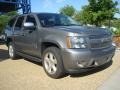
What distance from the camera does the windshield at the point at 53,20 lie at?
23.6 ft

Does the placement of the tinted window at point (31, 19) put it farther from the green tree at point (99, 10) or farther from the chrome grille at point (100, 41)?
the green tree at point (99, 10)

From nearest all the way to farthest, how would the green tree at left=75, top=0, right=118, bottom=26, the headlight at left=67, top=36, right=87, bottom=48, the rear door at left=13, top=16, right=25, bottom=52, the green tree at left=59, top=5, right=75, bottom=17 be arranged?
the headlight at left=67, top=36, right=87, bottom=48, the rear door at left=13, top=16, right=25, bottom=52, the green tree at left=75, top=0, right=118, bottom=26, the green tree at left=59, top=5, right=75, bottom=17

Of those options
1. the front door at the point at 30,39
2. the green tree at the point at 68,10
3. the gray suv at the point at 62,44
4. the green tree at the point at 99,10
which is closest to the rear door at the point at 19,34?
the gray suv at the point at 62,44

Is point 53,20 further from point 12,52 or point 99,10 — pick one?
point 99,10

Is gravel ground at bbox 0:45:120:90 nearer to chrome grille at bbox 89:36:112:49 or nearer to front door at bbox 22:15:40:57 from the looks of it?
front door at bbox 22:15:40:57

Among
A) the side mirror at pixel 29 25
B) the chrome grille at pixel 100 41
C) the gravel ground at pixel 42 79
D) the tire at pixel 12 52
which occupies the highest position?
the side mirror at pixel 29 25

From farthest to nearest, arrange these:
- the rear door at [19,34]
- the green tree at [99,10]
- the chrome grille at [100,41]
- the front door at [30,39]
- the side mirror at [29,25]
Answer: the green tree at [99,10], the rear door at [19,34], the front door at [30,39], the side mirror at [29,25], the chrome grille at [100,41]

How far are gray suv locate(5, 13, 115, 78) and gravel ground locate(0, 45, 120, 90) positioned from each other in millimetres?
286

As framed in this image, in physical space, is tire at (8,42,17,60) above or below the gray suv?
below

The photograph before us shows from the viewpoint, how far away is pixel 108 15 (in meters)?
22.5

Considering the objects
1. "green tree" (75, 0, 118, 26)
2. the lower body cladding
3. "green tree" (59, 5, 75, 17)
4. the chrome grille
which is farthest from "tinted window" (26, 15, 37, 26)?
"green tree" (59, 5, 75, 17)

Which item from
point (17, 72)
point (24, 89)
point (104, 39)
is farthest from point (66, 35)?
point (17, 72)

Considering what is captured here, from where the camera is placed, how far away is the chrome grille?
6.06 m

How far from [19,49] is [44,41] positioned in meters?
2.11
